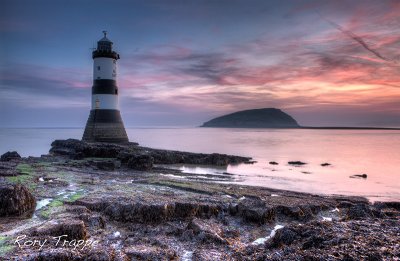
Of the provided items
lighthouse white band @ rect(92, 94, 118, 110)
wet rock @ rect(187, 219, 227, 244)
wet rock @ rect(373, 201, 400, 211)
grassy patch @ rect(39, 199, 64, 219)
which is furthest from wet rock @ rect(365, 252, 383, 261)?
lighthouse white band @ rect(92, 94, 118, 110)

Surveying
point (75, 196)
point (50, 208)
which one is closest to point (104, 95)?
point (75, 196)

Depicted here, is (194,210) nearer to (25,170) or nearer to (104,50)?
(25,170)

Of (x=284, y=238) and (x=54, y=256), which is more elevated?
(x=54, y=256)

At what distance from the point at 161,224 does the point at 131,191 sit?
3364 millimetres

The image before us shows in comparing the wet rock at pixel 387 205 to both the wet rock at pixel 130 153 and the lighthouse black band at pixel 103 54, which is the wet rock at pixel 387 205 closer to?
the wet rock at pixel 130 153

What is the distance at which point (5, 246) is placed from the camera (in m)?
6.71

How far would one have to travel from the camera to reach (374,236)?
6984mm

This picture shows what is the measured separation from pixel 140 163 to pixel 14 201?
13767 mm

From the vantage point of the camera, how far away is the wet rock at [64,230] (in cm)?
728

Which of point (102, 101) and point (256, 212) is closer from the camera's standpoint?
point (256, 212)

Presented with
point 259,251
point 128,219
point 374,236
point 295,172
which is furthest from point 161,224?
point 295,172

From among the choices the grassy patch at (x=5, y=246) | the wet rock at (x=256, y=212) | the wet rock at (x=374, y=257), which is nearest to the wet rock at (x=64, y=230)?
the grassy patch at (x=5, y=246)

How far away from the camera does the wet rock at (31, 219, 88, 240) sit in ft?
23.9

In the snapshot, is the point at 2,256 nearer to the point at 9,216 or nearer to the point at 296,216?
the point at 9,216
